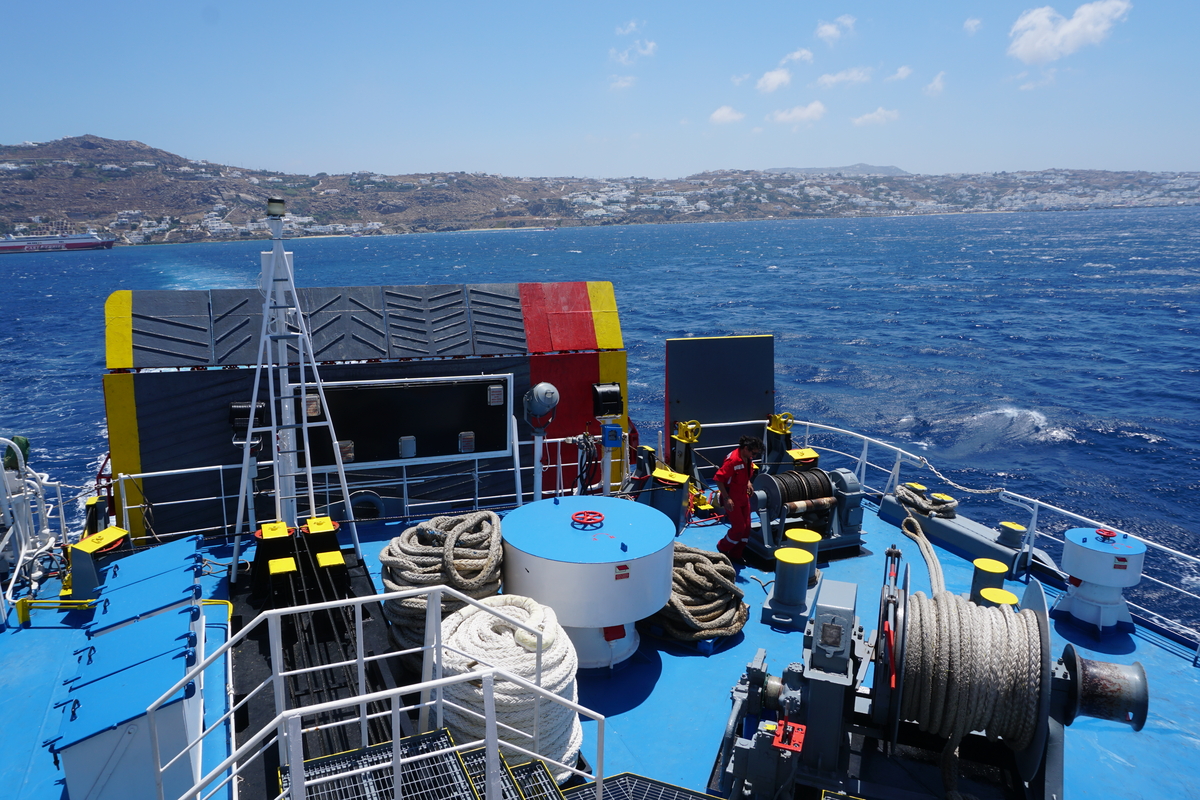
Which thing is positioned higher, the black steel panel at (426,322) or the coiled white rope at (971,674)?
the black steel panel at (426,322)

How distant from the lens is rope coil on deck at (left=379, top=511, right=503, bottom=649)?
6.61 meters

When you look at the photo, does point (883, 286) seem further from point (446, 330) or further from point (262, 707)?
point (262, 707)

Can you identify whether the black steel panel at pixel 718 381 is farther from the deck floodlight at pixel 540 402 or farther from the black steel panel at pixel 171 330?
the black steel panel at pixel 171 330

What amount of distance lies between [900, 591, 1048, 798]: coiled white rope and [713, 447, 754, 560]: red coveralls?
424 cm

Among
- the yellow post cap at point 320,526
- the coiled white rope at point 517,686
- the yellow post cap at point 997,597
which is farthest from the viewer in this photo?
the yellow post cap at point 320,526

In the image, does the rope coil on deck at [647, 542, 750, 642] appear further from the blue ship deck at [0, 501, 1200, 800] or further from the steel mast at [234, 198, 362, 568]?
the steel mast at [234, 198, 362, 568]

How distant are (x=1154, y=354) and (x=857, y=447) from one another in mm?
24324

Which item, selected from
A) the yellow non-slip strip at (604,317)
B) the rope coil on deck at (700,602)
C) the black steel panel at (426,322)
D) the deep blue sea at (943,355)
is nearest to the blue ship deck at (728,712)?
the rope coil on deck at (700,602)

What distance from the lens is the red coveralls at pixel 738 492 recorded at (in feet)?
29.9

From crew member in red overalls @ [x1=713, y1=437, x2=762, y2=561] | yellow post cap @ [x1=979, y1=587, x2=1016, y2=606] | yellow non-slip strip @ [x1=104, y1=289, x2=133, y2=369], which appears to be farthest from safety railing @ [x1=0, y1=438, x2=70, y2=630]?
yellow post cap @ [x1=979, y1=587, x2=1016, y2=606]

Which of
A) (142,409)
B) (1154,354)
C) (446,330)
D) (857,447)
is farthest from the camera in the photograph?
(1154,354)

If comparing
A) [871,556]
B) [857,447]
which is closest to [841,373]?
[857,447]

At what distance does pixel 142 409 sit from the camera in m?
9.34

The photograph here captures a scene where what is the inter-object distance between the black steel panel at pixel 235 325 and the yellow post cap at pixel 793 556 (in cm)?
705
